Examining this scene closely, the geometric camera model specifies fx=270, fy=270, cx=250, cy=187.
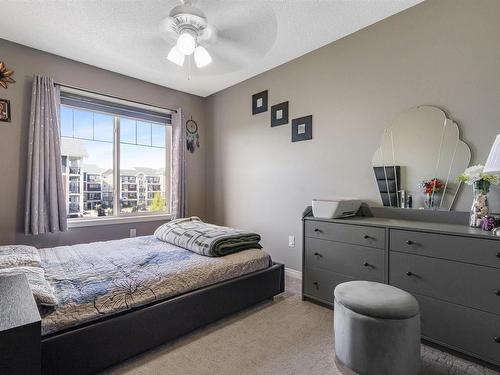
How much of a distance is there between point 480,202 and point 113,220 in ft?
12.0

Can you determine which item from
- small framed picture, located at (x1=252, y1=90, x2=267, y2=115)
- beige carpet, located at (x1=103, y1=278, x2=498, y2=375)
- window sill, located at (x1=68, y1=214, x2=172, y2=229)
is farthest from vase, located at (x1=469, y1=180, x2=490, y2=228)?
window sill, located at (x1=68, y1=214, x2=172, y2=229)

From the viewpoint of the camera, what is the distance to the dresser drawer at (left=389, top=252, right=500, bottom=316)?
1.52 meters

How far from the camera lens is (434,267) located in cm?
172

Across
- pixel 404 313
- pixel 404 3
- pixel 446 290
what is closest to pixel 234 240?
pixel 404 313

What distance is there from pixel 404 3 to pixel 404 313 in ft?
7.69

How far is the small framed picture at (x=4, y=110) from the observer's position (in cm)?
269

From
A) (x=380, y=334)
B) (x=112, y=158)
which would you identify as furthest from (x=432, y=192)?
→ (x=112, y=158)

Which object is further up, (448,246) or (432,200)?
(432,200)

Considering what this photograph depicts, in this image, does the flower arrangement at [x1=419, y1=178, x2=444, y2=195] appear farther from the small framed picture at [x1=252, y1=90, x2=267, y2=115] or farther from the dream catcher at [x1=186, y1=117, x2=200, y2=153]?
the dream catcher at [x1=186, y1=117, x2=200, y2=153]

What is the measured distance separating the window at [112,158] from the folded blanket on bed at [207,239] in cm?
114

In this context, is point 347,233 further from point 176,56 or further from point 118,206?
point 118,206

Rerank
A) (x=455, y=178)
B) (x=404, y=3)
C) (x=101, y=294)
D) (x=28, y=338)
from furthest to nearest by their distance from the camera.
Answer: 1. (x=404, y=3)
2. (x=455, y=178)
3. (x=101, y=294)
4. (x=28, y=338)

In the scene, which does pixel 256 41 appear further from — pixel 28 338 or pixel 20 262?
pixel 20 262

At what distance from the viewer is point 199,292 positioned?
191cm
